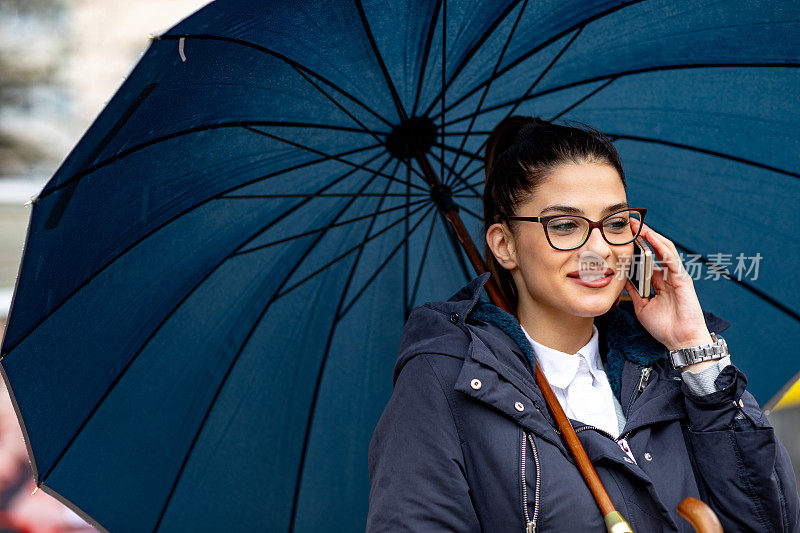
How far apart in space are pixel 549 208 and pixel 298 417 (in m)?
1.01

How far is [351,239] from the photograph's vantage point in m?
2.43

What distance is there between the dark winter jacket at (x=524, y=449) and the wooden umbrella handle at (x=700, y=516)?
0.43 ft

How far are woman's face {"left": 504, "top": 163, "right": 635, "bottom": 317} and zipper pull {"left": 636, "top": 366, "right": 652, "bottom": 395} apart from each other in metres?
0.21

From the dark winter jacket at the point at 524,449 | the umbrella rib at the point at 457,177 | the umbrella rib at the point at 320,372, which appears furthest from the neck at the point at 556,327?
the umbrella rib at the point at 320,372

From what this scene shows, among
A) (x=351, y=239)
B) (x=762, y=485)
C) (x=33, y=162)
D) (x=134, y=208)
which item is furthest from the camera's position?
(x=33, y=162)

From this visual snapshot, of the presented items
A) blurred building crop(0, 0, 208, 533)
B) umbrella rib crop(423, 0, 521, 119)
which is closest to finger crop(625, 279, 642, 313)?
umbrella rib crop(423, 0, 521, 119)

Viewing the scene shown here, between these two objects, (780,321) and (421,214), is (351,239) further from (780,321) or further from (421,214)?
(780,321)

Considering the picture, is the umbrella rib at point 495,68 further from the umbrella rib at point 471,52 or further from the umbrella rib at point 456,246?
the umbrella rib at point 456,246

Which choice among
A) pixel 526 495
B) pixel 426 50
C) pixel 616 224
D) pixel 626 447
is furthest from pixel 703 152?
pixel 526 495

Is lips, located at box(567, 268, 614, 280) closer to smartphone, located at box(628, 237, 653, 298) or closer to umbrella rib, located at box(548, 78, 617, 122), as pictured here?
smartphone, located at box(628, 237, 653, 298)

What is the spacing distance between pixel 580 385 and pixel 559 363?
8cm

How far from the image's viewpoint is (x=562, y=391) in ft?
6.58

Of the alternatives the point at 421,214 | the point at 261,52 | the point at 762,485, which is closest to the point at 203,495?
the point at 421,214

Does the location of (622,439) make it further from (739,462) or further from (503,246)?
(503,246)
